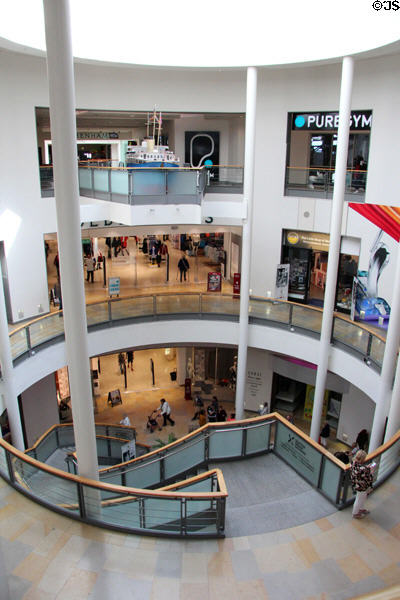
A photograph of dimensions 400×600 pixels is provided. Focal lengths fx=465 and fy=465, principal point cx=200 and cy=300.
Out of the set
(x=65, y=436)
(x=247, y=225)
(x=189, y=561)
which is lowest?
(x=65, y=436)

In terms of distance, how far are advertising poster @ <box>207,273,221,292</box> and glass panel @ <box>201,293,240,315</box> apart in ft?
5.30

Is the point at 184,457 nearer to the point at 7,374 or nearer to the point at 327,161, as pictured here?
the point at 7,374

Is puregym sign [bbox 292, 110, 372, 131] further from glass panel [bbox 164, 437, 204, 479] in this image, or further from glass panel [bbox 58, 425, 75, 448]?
glass panel [bbox 58, 425, 75, 448]

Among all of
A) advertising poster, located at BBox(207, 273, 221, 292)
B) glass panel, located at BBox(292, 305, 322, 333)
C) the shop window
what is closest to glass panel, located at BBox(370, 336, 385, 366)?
glass panel, located at BBox(292, 305, 322, 333)

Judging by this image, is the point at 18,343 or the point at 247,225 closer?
the point at 18,343

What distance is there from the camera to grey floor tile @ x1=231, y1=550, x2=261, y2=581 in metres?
5.68

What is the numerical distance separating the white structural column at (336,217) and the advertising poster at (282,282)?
2.86m

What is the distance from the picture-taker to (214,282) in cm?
1590

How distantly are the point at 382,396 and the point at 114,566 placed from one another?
6.79 m

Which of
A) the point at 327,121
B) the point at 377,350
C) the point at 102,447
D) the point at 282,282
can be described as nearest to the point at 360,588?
the point at 377,350

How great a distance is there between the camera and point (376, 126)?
42.2 feet

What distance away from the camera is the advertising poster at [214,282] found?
51.9 ft

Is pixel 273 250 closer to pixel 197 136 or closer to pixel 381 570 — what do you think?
pixel 197 136

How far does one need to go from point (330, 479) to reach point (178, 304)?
25.5ft
